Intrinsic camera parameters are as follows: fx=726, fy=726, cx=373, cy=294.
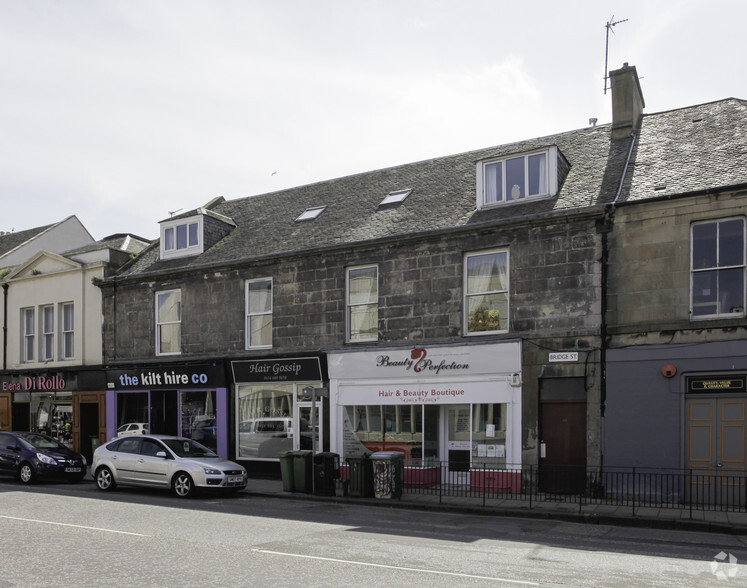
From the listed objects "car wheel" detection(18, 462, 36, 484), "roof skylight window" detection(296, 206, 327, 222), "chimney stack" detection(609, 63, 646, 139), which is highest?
"chimney stack" detection(609, 63, 646, 139)

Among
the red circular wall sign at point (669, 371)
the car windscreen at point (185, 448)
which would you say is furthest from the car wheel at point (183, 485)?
the red circular wall sign at point (669, 371)

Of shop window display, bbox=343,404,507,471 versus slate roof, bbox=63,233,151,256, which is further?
slate roof, bbox=63,233,151,256

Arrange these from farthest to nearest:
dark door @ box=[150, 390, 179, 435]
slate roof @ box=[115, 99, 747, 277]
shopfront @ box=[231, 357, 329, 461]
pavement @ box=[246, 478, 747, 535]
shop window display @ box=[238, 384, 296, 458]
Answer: dark door @ box=[150, 390, 179, 435] < shop window display @ box=[238, 384, 296, 458] < shopfront @ box=[231, 357, 329, 461] < slate roof @ box=[115, 99, 747, 277] < pavement @ box=[246, 478, 747, 535]

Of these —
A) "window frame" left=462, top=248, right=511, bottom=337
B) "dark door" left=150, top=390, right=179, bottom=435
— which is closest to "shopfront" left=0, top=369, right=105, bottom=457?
"dark door" left=150, top=390, right=179, bottom=435

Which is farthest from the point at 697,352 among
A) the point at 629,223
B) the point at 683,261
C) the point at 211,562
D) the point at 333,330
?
the point at 211,562

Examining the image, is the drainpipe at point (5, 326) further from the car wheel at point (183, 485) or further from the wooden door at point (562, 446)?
the wooden door at point (562, 446)

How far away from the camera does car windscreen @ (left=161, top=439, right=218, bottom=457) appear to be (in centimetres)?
1730

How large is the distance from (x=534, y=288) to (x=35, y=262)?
19707mm

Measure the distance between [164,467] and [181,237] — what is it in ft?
32.9

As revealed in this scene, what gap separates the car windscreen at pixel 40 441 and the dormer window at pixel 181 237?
712 cm

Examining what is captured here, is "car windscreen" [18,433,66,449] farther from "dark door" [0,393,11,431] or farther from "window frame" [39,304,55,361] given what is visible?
"dark door" [0,393,11,431]

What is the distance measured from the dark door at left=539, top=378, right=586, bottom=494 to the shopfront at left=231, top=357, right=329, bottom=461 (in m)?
6.34

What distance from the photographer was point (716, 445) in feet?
49.4

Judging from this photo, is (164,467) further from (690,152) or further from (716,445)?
(690,152)
